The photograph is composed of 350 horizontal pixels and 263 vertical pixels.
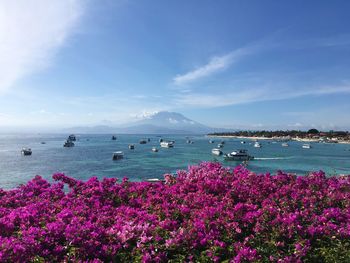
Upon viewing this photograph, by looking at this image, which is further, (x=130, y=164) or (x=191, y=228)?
(x=130, y=164)

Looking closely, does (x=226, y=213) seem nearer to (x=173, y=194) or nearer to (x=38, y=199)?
(x=173, y=194)

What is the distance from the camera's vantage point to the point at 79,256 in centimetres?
468

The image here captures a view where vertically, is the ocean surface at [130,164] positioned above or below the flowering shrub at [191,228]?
below

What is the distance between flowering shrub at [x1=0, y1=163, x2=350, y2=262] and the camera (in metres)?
4.71

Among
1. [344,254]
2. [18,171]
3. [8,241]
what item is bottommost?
[18,171]

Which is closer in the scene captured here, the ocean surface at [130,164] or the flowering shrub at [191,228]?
the flowering shrub at [191,228]

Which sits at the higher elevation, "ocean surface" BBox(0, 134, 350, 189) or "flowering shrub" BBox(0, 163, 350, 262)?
"flowering shrub" BBox(0, 163, 350, 262)

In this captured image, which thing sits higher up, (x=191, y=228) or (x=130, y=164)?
(x=191, y=228)

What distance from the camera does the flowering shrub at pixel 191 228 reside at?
4.71m

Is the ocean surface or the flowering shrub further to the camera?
the ocean surface

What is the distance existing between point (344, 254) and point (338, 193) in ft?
8.20

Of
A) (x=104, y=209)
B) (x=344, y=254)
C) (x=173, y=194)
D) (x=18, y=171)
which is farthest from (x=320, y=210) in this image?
(x=18, y=171)

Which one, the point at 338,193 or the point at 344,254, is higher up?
the point at 338,193

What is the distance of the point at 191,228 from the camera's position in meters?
5.18
